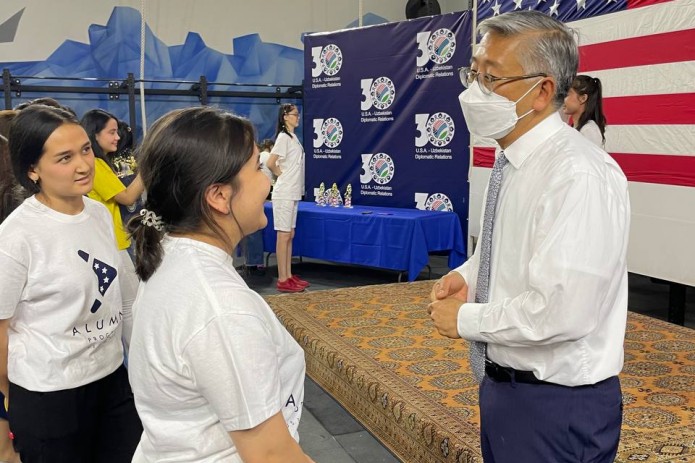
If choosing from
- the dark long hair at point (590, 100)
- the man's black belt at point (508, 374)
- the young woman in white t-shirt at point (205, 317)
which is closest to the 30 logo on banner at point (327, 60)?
the dark long hair at point (590, 100)

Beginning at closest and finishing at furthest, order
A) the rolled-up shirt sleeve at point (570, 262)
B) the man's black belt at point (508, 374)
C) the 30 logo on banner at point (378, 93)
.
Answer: the rolled-up shirt sleeve at point (570, 262) → the man's black belt at point (508, 374) → the 30 logo on banner at point (378, 93)

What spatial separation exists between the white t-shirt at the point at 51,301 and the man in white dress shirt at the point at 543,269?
91cm

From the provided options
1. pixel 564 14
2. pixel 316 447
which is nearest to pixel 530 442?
pixel 316 447

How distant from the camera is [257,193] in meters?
1.10

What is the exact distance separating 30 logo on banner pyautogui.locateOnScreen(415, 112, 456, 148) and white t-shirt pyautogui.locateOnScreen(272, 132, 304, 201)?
4.35ft

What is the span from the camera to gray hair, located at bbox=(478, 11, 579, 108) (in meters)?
1.39

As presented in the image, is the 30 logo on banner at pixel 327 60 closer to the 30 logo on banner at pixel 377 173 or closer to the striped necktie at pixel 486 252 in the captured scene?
the 30 logo on banner at pixel 377 173

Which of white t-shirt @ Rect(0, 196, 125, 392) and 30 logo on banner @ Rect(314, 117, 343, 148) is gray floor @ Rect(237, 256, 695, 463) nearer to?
white t-shirt @ Rect(0, 196, 125, 392)

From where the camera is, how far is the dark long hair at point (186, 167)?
1.04 m

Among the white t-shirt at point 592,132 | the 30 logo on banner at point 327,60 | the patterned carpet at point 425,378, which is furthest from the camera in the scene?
the 30 logo on banner at point 327,60

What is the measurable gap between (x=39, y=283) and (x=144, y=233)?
0.76 m

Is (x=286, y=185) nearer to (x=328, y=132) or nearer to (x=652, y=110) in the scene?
(x=328, y=132)

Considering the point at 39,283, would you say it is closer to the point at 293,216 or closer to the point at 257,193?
the point at 257,193

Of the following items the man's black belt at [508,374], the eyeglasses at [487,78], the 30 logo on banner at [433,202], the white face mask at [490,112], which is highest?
the eyeglasses at [487,78]
